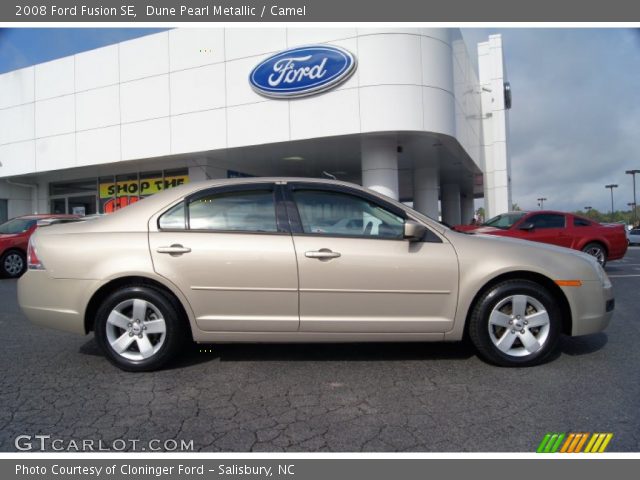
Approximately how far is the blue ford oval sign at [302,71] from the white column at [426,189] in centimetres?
749

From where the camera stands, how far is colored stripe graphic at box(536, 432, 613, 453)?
2.33 metres

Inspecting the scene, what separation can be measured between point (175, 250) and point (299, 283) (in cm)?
104

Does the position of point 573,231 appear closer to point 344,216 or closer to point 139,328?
point 344,216

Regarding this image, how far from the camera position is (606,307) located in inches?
141

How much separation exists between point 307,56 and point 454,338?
10.3 m

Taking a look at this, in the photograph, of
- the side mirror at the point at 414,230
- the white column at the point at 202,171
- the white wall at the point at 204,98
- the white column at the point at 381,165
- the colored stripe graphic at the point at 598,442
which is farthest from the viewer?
the white column at the point at 202,171

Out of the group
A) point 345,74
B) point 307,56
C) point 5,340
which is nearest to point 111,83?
point 307,56

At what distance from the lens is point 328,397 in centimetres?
297

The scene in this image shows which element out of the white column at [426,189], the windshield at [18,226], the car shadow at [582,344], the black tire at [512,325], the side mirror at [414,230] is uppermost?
the white column at [426,189]

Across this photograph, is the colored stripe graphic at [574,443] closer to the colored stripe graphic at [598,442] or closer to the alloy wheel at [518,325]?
the colored stripe graphic at [598,442]

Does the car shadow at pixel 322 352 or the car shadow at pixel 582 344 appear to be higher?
the car shadow at pixel 322 352

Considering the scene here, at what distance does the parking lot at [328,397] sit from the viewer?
8.10 ft

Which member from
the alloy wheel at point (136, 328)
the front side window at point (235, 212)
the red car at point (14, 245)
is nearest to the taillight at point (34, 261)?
the alloy wheel at point (136, 328)

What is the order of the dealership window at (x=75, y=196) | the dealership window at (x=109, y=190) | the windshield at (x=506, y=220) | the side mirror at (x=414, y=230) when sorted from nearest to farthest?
the side mirror at (x=414, y=230), the windshield at (x=506, y=220), the dealership window at (x=109, y=190), the dealership window at (x=75, y=196)
